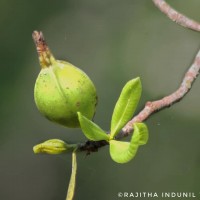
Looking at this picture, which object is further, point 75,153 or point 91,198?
point 91,198

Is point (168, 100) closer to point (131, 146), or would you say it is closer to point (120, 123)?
point (120, 123)

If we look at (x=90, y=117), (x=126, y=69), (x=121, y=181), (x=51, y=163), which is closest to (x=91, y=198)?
(x=121, y=181)

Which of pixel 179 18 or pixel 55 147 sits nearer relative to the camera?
pixel 55 147

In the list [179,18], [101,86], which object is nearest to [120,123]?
[179,18]

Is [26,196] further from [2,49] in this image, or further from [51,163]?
[2,49]

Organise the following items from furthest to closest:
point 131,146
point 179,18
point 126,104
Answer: point 179,18 → point 126,104 → point 131,146

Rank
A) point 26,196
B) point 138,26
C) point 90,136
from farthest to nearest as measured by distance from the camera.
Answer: point 26,196
point 138,26
point 90,136
